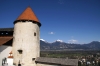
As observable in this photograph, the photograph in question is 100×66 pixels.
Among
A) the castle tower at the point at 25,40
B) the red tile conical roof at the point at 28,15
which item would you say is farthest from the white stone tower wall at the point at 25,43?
the red tile conical roof at the point at 28,15

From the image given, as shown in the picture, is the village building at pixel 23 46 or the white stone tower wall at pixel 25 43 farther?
the white stone tower wall at pixel 25 43

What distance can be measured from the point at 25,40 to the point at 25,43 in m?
0.47

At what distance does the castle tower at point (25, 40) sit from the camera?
62.9ft

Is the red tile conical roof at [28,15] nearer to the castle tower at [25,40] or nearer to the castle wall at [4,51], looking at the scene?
the castle tower at [25,40]

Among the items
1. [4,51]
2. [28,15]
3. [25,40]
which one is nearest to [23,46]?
[25,40]

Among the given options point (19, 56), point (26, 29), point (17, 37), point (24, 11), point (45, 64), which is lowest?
point (45, 64)

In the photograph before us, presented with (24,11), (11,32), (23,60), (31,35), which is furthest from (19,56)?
(24,11)

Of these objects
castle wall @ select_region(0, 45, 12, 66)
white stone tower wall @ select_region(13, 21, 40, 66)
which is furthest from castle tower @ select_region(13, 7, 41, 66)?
castle wall @ select_region(0, 45, 12, 66)

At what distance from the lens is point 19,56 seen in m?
19.2

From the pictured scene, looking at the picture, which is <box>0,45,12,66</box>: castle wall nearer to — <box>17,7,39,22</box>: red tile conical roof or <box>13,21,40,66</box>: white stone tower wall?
<box>13,21,40,66</box>: white stone tower wall

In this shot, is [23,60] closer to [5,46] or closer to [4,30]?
[5,46]

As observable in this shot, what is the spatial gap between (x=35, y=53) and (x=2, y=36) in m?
7.21

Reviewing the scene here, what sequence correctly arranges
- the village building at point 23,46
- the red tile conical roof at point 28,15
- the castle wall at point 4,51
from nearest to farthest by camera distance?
1. the castle wall at point 4,51
2. the village building at point 23,46
3. the red tile conical roof at point 28,15

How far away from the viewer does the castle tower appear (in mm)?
19172
